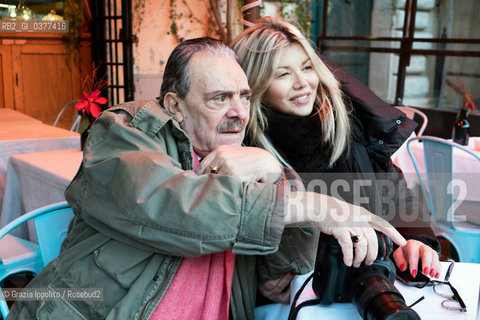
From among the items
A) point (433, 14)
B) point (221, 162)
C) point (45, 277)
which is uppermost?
point (433, 14)

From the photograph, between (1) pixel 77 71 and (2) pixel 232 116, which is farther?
(1) pixel 77 71

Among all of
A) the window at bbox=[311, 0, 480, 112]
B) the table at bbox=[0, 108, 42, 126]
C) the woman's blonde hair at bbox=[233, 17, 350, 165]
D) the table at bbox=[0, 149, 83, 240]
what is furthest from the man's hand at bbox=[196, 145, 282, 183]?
the window at bbox=[311, 0, 480, 112]

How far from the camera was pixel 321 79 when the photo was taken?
1.68 metres

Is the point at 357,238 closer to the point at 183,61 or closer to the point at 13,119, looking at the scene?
the point at 183,61

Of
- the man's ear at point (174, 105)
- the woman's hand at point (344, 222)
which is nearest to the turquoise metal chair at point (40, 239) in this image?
the man's ear at point (174, 105)

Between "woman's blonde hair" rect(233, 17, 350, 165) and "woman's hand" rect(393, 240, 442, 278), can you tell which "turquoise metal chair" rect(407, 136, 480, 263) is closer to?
"woman's blonde hair" rect(233, 17, 350, 165)

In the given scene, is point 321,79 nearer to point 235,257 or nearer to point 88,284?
point 235,257

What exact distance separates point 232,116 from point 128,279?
0.49 metres

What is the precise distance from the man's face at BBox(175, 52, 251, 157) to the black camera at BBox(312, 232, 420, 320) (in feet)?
1.39

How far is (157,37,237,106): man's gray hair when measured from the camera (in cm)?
126

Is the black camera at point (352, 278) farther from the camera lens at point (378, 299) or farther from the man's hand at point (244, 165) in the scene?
the man's hand at point (244, 165)

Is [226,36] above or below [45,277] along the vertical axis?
above

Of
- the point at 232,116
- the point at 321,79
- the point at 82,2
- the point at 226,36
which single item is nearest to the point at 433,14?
the point at 226,36

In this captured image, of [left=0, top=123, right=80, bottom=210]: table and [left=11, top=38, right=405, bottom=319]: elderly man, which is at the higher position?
[left=11, top=38, right=405, bottom=319]: elderly man
